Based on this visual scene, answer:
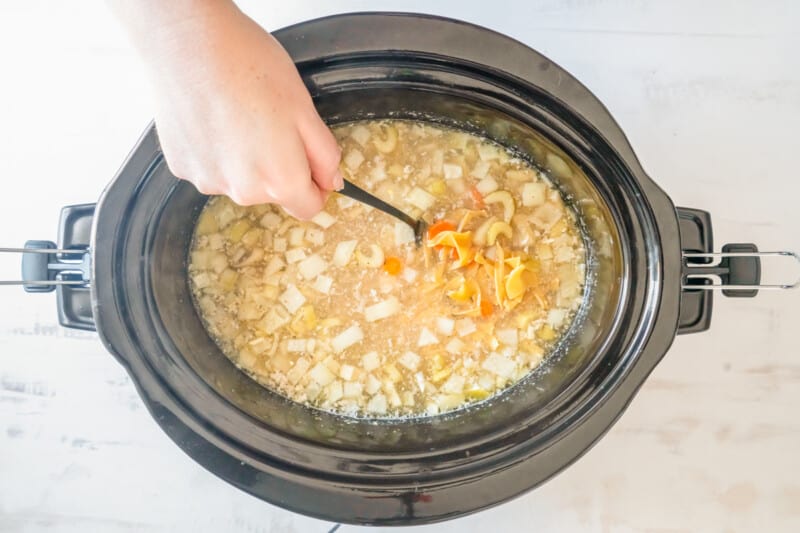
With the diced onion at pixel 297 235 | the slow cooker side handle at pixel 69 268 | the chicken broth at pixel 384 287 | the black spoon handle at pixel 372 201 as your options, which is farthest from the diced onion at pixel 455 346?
the slow cooker side handle at pixel 69 268

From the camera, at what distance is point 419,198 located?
3.90ft

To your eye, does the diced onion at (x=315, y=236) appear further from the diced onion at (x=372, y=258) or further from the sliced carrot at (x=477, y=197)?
the sliced carrot at (x=477, y=197)

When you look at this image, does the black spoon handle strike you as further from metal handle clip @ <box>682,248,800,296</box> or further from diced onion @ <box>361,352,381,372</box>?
metal handle clip @ <box>682,248,800,296</box>

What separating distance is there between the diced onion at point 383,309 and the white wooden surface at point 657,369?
400 mm

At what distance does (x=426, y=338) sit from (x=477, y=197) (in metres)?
0.26

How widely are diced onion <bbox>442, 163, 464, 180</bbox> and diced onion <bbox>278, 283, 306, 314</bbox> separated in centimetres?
33

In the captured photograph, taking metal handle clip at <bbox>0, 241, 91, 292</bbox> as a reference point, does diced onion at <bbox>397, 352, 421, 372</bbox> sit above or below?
below

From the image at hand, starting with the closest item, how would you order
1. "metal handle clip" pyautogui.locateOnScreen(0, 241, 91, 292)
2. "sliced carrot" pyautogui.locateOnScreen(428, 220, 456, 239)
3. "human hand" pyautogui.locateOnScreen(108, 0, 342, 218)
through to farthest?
"human hand" pyautogui.locateOnScreen(108, 0, 342, 218) < "metal handle clip" pyautogui.locateOnScreen(0, 241, 91, 292) < "sliced carrot" pyautogui.locateOnScreen(428, 220, 456, 239)

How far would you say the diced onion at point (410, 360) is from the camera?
3.92 feet

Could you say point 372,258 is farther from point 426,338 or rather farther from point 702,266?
point 702,266

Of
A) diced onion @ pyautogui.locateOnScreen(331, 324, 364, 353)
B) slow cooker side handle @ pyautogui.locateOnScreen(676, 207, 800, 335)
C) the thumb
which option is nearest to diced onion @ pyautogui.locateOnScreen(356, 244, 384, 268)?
diced onion @ pyautogui.locateOnScreen(331, 324, 364, 353)

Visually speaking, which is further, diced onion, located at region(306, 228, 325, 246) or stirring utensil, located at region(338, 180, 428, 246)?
diced onion, located at region(306, 228, 325, 246)

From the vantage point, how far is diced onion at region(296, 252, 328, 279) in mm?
1190

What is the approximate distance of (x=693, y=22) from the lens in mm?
1252
